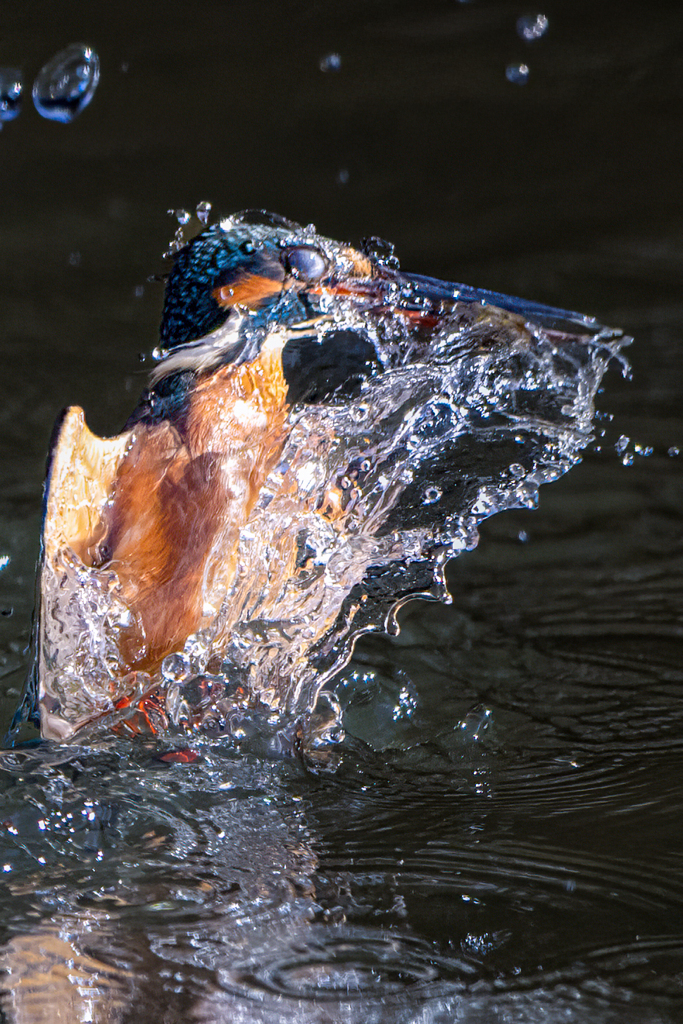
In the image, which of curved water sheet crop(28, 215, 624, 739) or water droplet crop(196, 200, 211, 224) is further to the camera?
water droplet crop(196, 200, 211, 224)

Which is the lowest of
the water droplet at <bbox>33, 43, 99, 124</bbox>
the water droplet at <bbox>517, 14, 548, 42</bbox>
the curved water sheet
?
the curved water sheet

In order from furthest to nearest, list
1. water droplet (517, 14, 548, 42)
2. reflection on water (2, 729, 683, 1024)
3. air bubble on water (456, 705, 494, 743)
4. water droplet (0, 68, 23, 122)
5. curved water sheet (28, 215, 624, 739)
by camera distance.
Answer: water droplet (517, 14, 548, 42), water droplet (0, 68, 23, 122), air bubble on water (456, 705, 494, 743), curved water sheet (28, 215, 624, 739), reflection on water (2, 729, 683, 1024)

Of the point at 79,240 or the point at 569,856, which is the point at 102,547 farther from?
the point at 79,240

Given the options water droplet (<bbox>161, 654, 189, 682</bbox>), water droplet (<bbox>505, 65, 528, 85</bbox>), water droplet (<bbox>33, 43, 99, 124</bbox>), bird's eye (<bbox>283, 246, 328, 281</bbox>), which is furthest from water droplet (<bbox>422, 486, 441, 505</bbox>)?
Answer: water droplet (<bbox>505, 65, 528, 85</bbox>)

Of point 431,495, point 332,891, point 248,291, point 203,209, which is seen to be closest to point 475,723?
point 431,495

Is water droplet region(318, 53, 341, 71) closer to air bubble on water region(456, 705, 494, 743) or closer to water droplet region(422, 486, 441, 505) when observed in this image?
water droplet region(422, 486, 441, 505)

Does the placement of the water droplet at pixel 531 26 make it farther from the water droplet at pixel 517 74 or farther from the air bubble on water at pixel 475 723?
the air bubble on water at pixel 475 723

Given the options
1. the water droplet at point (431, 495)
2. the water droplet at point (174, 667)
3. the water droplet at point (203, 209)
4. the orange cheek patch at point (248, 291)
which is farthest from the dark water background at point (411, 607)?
the orange cheek patch at point (248, 291)
